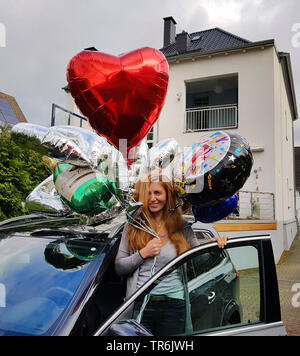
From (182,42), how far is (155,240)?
1436 cm

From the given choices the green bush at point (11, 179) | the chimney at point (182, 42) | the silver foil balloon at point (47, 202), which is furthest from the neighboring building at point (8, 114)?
the chimney at point (182, 42)

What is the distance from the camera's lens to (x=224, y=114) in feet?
44.1

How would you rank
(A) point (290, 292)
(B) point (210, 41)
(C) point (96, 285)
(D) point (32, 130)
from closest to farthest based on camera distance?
(C) point (96, 285)
(D) point (32, 130)
(A) point (290, 292)
(B) point (210, 41)

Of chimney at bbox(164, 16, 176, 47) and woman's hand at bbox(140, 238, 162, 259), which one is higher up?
chimney at bbox(164, 16, 176, 47)

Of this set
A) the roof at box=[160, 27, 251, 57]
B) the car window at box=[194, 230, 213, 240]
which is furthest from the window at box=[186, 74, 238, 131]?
the car window at box=[194, 230, 213, 240]

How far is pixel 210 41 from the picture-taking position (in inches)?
595

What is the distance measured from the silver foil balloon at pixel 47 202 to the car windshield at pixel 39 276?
442mm

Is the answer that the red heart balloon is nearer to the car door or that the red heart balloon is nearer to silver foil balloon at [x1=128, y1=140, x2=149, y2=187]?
silver foil balloon at [x1=128, y1=140, x2=149, y2=187]

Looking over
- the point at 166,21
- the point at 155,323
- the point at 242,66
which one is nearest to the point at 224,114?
the point at 242,66

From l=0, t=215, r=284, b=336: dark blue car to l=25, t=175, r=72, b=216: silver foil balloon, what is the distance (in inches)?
10.1

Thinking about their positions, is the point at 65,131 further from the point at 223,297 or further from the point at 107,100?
the point at 223,297

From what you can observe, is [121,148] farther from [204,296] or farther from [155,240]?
[204,296]

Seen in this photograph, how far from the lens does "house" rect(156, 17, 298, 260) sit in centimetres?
1088

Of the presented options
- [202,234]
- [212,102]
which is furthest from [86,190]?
[212,102]
